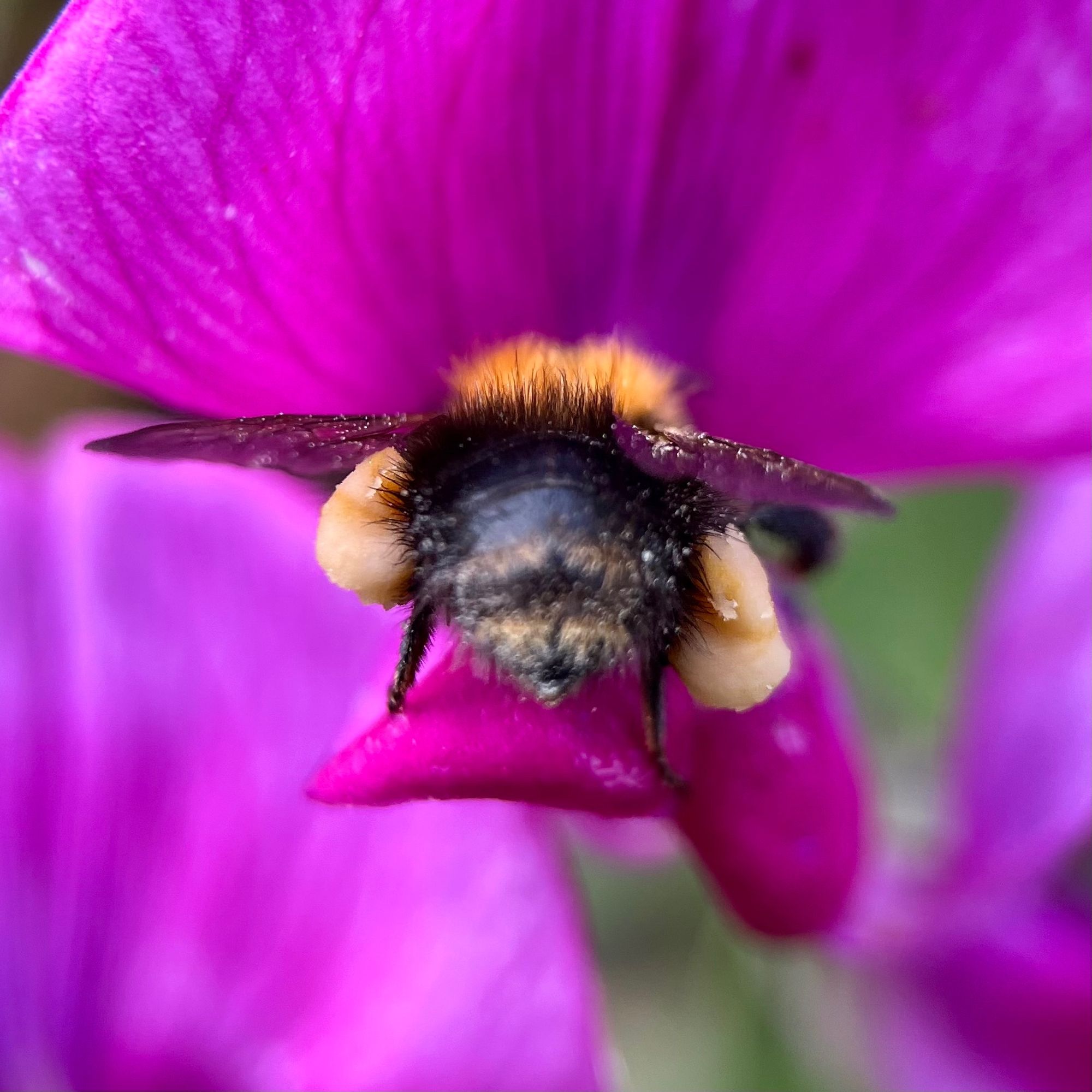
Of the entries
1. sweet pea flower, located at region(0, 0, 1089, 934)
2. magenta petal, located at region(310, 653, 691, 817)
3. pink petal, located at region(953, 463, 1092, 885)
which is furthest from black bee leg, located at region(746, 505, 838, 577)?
pink petal, located at region(953, 463, 1092, 885)

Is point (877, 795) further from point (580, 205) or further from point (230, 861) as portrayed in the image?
point (580, 205)

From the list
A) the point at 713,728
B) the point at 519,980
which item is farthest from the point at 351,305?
the point at 519,980

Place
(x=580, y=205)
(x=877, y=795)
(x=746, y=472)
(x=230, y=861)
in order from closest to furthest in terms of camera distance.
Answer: (x=746, y=472)
(x=580, y=205)
(x=230, y=861)
(x=877, y=795)

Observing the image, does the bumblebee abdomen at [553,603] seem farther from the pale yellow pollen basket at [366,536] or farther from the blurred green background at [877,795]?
the blurred green background at [877,795]

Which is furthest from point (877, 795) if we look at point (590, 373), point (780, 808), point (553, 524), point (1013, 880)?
point (553, 524)

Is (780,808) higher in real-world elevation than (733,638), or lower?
lower

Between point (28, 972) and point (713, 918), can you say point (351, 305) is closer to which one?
point (28, 972)
